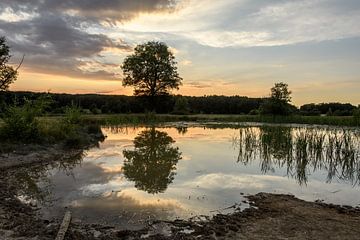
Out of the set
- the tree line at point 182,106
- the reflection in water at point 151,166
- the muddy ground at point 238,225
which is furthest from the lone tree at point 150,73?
the muddy ground at point 238,225

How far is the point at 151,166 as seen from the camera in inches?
568

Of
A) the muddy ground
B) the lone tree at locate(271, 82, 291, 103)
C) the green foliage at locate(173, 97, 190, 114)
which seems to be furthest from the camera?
the green foliage at locate(173, 97, 190, 114)

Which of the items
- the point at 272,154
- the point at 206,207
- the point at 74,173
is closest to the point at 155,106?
the point at 272,154

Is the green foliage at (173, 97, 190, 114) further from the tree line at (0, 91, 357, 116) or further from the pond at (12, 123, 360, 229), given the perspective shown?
the pond at (12, 123, 360, 229)

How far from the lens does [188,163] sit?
15.6 meters

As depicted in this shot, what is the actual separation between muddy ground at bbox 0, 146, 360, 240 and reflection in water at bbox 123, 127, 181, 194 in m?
3.14

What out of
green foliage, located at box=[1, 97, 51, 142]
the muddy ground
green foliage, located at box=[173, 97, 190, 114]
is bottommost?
the muddy ground

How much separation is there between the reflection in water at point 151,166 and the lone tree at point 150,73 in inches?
1478

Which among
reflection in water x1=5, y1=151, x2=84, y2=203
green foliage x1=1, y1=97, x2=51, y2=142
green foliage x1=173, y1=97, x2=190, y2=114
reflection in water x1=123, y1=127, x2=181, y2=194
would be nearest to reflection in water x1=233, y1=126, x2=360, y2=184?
reflection in water x1=123, y1=127, x2=181, y2=194

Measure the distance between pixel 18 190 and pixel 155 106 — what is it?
161ft

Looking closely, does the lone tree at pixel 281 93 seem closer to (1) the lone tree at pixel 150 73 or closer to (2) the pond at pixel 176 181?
(1) the lone tree at pixel 150 73

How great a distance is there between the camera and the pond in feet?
28.9

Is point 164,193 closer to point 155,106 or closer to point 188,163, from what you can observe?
point 188,163

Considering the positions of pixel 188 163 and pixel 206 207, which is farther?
pixel 188 163
